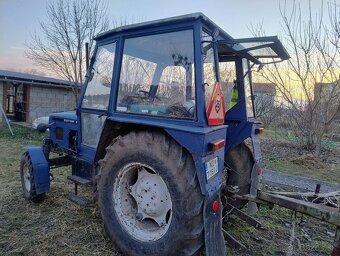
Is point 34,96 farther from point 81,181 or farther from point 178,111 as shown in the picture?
point 178,111

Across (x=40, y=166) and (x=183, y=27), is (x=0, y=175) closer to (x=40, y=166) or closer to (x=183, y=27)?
(x=40, y=166)

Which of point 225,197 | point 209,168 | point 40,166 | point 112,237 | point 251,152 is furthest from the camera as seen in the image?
point 40,166

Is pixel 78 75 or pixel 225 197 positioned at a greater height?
pixel 78 75

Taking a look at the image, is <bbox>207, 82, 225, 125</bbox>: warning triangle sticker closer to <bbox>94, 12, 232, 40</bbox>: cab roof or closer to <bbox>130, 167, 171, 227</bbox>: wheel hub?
<bbox>94, 12, 232, 40</bbox>: cab roof

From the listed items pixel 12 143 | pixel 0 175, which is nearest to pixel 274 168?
pixel 0 175

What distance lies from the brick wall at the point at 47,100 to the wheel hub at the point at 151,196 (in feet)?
45.2

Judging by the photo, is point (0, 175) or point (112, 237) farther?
point (0, 175)

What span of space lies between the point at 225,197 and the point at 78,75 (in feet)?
40.8

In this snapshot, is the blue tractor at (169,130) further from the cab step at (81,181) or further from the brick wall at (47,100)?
the brick wall at (47,100)

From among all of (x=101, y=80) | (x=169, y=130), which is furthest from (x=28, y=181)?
(x=169, y=130)

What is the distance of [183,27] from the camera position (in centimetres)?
252

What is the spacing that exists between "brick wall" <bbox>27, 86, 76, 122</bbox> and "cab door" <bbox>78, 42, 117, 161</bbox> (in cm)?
1251

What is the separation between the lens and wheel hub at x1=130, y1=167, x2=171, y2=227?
106 inches

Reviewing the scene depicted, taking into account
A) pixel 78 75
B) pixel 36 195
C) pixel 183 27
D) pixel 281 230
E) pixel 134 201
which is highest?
pixel 78 75
